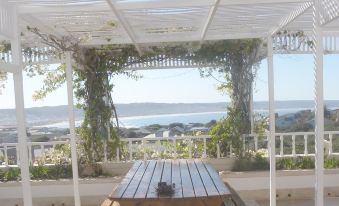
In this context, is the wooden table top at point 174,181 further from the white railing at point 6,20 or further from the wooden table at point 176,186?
the white railing at point 6,20

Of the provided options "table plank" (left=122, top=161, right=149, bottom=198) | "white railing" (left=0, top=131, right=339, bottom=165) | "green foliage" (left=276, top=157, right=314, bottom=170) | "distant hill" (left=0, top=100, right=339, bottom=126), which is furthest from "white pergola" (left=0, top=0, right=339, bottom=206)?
"distant hill" (left=0, top=100, right=339, bottom=126)

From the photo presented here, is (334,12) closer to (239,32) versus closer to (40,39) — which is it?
(239,32)

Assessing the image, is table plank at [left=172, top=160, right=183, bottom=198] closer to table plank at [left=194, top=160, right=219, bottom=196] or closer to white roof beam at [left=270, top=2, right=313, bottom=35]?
table plank at [left=194, top=160, right=219, bottom=196]

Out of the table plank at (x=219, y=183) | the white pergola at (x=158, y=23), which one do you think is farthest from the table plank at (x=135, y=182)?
the white pergola at (x=158, y=23)

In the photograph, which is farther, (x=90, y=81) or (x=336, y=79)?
(x=336, y=79)

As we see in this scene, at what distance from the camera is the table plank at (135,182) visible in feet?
12.4

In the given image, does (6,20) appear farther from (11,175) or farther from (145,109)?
(145,109)

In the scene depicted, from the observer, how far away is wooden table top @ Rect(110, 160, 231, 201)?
3.73 m

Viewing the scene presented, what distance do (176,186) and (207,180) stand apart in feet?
1.33

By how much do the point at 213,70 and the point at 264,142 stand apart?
1862mm

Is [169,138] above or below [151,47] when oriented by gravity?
below

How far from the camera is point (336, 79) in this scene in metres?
13.5

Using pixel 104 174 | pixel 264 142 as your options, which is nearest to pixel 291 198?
pixel 264 142

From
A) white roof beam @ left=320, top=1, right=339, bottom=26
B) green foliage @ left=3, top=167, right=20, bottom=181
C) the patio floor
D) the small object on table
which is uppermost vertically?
white roof beam @ left=320, top=1, right=339, bottom=26
